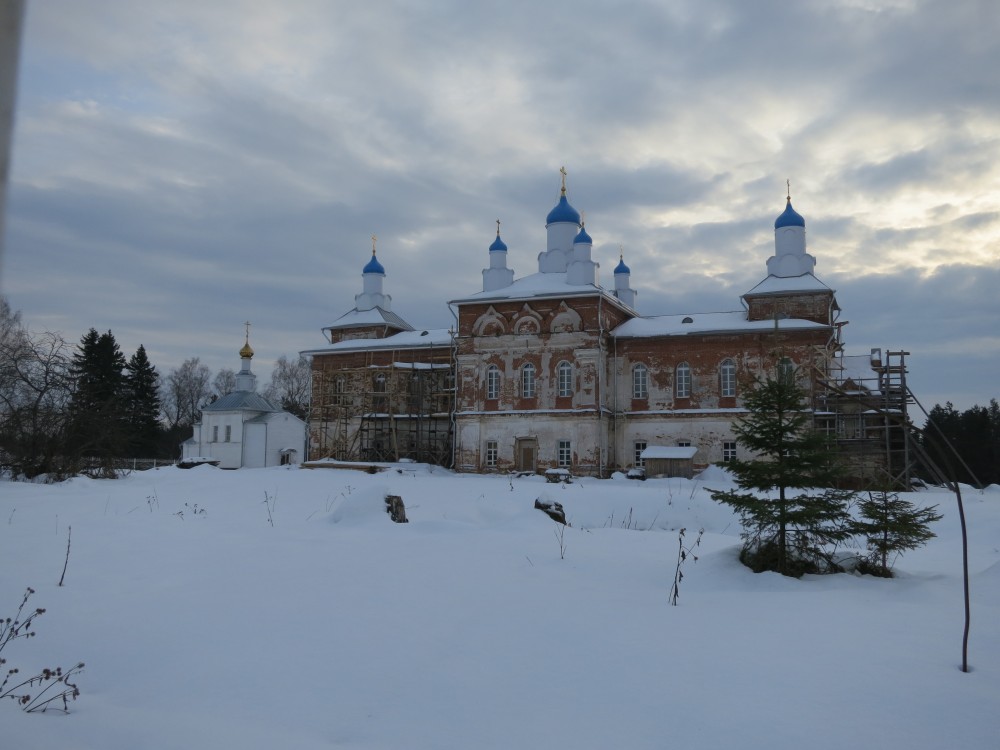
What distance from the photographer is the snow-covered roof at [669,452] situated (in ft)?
99.2

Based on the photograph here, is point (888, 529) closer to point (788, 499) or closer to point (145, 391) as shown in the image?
point (788, 499)

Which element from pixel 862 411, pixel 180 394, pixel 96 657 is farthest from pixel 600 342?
pixel 180 394

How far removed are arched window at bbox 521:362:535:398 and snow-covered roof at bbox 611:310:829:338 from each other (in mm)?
3675

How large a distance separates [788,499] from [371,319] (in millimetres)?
34887

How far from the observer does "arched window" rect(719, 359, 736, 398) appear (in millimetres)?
31347

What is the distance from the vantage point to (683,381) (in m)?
32.1

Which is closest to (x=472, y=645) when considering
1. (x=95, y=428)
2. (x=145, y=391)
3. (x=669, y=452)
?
(x=95, y=428)

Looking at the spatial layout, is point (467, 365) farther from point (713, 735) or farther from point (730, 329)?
point (713, 735)

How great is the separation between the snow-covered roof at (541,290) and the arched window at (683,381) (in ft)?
13.7

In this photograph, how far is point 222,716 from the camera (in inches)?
184

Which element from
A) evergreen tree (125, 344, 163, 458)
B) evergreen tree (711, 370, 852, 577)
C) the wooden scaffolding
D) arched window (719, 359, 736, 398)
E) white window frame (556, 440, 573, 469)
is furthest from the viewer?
evergreen tree (125, 344, 163, 458)

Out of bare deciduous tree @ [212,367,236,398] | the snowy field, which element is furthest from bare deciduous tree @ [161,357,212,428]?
the snowy field

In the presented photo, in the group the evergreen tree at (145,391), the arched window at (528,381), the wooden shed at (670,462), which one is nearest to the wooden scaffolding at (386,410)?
the arched window at (528,381)

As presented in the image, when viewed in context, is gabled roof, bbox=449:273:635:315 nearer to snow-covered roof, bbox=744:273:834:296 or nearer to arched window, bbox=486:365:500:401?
arched window, bbox=486:365:500:401
